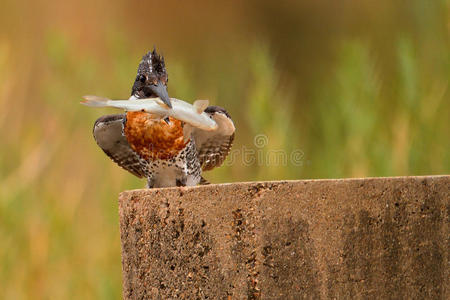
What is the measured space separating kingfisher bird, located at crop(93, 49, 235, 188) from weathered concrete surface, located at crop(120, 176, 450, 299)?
57 cm

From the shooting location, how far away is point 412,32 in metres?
2.30

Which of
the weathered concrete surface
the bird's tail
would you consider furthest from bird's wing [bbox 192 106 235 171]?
the weathered concrete surface

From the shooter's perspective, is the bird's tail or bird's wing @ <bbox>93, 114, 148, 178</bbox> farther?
bird's wing @ <bbox>93, 114, 148, 178</bbox>

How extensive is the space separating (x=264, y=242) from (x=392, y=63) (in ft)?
5.13

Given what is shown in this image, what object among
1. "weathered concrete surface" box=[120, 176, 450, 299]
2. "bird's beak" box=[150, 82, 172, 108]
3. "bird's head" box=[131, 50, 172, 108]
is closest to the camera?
"weathered concrete surface" box=[120, 176, 450, 299]

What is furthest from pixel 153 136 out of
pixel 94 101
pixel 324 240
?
pixel 324 240

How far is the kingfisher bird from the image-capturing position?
1.60 metres

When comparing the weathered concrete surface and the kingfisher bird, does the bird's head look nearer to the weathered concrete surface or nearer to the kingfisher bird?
the kingfisher bird

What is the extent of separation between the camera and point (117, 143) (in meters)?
1.79

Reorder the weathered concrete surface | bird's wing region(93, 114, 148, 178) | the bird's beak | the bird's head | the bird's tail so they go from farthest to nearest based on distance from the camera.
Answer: bird's wing region(93, 114, 148, 178) < the bird's head < the bird's beak < the bird's tail < the weathered concrete surface

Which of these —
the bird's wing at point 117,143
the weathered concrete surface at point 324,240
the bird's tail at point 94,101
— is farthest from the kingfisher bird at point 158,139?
the weathered concrete surface at point 324,240

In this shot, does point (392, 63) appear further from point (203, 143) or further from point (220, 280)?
point (220, 280)

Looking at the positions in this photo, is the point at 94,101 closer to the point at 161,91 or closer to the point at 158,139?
the point at 161,91

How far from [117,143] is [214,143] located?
27cm
